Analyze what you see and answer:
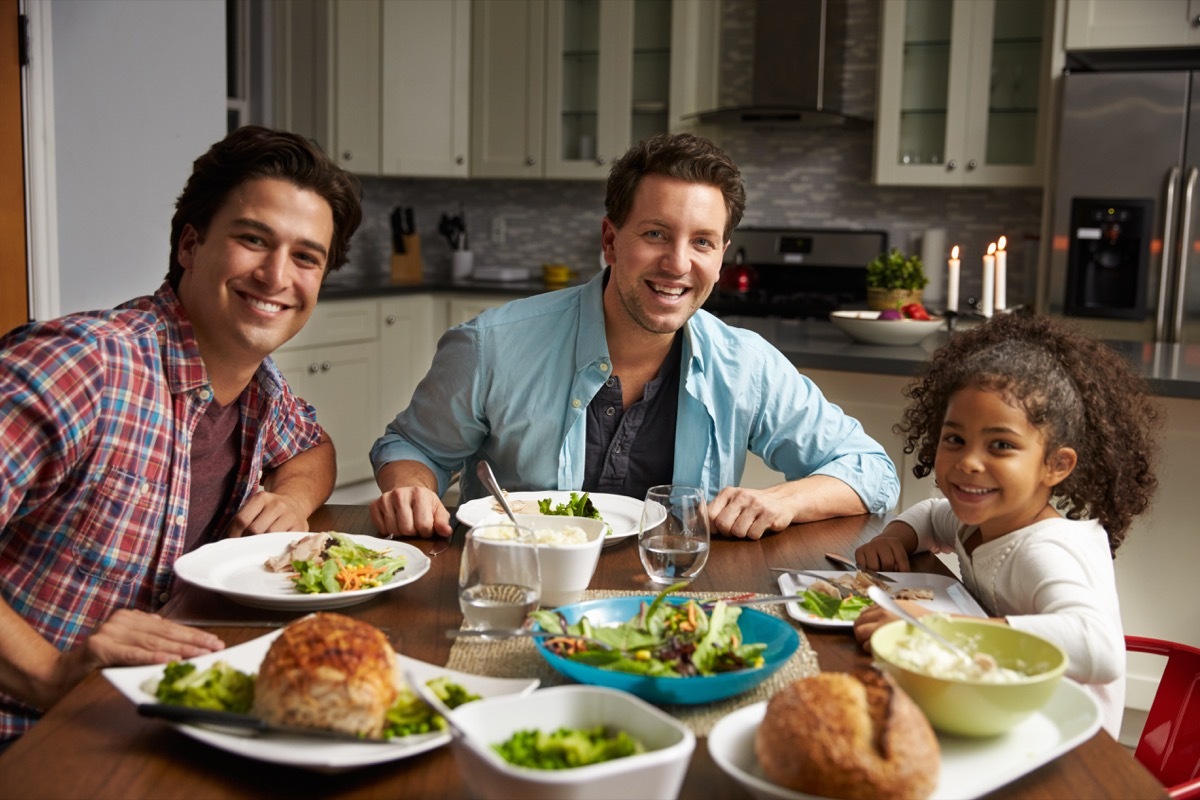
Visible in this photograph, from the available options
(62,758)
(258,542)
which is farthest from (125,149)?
(62,758)

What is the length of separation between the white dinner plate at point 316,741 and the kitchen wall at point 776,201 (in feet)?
15.5

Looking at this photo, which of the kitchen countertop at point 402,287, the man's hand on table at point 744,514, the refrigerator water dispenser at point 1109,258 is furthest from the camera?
the kitchen countertop at point 402,287

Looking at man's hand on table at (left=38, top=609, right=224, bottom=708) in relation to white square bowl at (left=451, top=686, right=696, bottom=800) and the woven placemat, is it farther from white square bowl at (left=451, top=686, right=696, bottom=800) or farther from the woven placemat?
white square bowl at (left=451, top=686, right=696, bottom=800)

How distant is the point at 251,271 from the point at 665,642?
2.91ft

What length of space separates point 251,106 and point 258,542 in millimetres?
4636

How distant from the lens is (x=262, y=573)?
1.52 metres

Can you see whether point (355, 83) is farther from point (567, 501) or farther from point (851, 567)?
point (851, 567)

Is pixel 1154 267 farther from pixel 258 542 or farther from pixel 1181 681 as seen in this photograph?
pixel 258 542

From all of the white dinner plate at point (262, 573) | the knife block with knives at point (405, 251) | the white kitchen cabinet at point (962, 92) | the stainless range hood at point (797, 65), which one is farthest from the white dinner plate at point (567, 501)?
the knife block with knives at point (405, 251)

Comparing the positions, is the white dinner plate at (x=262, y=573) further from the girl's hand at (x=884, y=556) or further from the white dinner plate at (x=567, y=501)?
the girl's hand at (x=884, y=556)

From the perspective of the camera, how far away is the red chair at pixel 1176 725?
1.58 metres

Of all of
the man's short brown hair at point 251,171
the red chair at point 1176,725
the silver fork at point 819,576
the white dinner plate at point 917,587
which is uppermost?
the man's short brown hair at point 251,171

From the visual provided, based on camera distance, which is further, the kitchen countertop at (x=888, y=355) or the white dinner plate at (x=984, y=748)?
the kitchen countertop at (x=888, y=355)

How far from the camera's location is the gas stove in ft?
18.4
